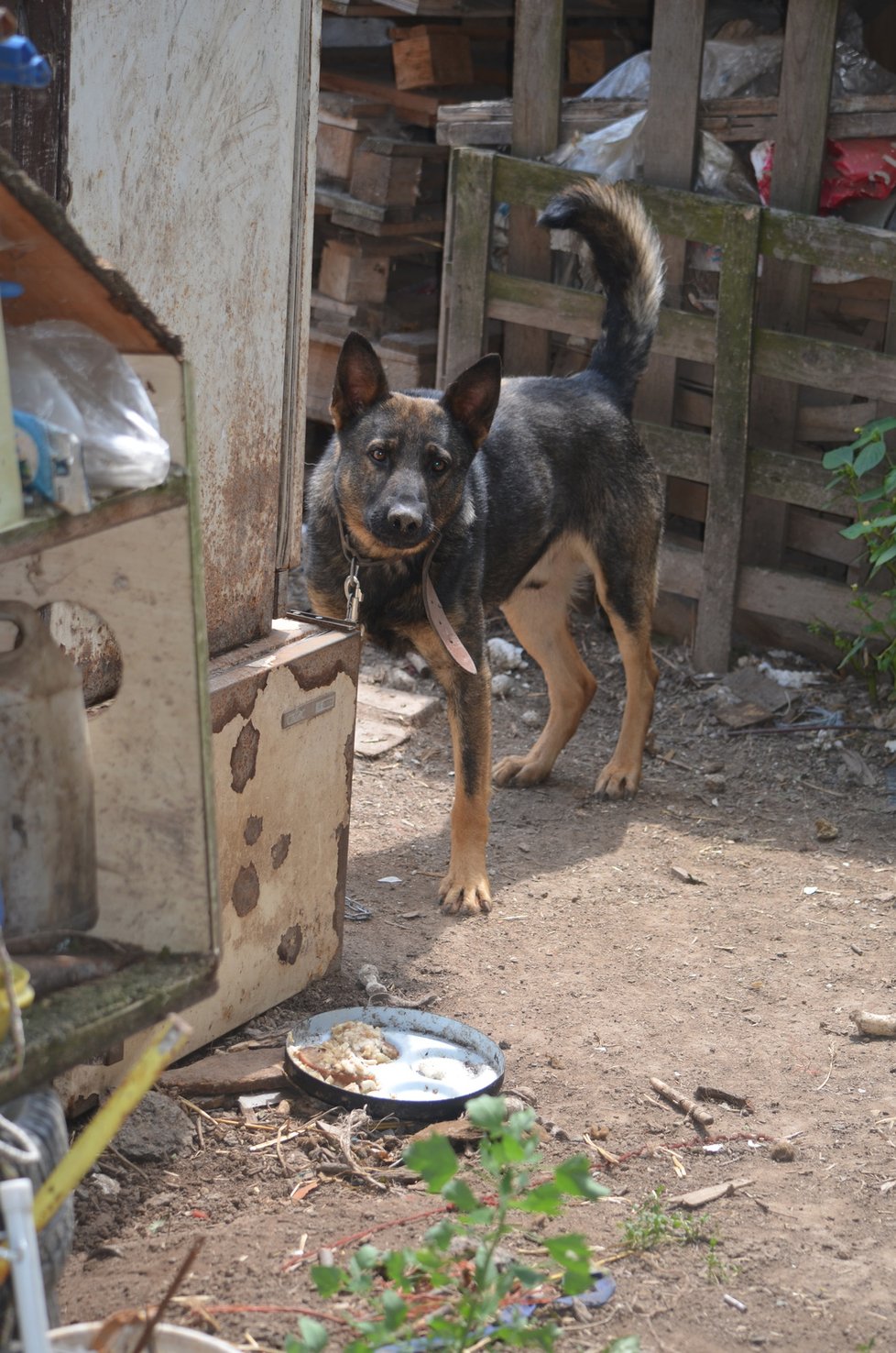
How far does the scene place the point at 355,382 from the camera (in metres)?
4.59

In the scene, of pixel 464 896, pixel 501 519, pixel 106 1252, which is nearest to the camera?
pixel 106 1252

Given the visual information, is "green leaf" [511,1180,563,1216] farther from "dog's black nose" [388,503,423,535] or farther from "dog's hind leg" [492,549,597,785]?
"dog's hind leg" [492,549,597,785]

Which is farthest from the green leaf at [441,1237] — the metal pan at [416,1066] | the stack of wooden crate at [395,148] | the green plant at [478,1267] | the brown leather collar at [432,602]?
the stack of wooden crate at [395,148]

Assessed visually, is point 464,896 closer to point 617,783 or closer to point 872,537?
point 617,783

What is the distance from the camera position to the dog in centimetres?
459

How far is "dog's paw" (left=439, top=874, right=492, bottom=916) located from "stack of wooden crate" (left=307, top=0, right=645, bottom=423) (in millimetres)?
3398

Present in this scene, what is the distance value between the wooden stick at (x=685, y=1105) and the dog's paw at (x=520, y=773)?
232 cm

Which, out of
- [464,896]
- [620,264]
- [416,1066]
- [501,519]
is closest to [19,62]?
[416,1066]

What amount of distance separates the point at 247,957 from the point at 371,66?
5.68 meters

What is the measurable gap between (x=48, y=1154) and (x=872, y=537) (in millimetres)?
4700

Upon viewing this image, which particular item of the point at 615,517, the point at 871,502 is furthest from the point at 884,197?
the point at 615,517

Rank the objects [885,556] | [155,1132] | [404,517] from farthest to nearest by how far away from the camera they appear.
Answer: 1. [885,556]
2. [404,517]
3. [155,1132]

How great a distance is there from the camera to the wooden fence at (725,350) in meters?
6.08

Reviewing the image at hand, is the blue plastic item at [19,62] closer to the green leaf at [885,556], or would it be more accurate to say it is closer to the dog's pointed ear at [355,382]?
the dog's pointed ear at [355,382]
